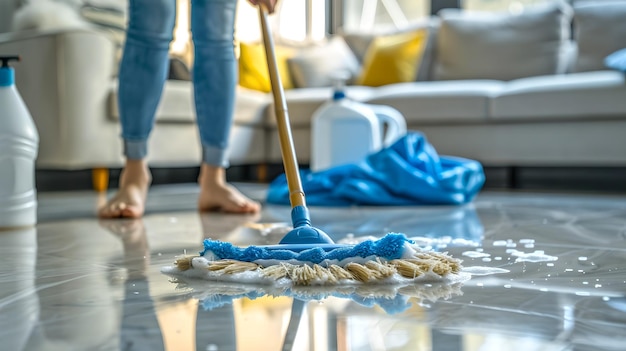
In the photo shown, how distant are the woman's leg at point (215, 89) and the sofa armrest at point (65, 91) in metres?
1.10

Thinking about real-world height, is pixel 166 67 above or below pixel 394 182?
above

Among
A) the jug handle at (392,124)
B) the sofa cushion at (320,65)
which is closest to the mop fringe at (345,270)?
the jug handle at (392,124)

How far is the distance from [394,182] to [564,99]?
40.3 inches

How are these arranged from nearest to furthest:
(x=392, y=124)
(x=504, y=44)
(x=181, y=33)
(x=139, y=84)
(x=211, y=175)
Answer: (x=139, y=84)
(x=211, y=175)
(x=392, y=124)
(x=504, y=44)
(x=181, y=33)

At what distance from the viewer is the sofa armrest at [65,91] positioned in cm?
278

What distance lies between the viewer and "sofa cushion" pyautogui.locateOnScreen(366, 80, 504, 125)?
9.98ft

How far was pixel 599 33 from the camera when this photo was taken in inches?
132

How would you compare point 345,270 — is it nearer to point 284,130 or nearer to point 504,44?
point 284,130

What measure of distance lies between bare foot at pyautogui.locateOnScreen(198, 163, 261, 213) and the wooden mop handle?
580mm

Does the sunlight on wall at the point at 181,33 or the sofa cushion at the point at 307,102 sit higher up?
the sunlight on wall at the point at 181,33

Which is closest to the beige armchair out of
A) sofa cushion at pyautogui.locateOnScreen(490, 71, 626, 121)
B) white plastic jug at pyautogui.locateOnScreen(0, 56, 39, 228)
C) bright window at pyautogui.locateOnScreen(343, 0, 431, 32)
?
white plastic jug at pyautogui.locateOnScreen(0, 56, 39, 228)

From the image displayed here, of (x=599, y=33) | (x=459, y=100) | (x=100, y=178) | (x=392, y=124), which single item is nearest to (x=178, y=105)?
(x=100, y=178)

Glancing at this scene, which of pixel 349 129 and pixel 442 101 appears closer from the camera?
pixel 349 129

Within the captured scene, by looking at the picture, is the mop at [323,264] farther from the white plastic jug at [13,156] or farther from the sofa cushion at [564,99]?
the sofa cushion at [564,99]
